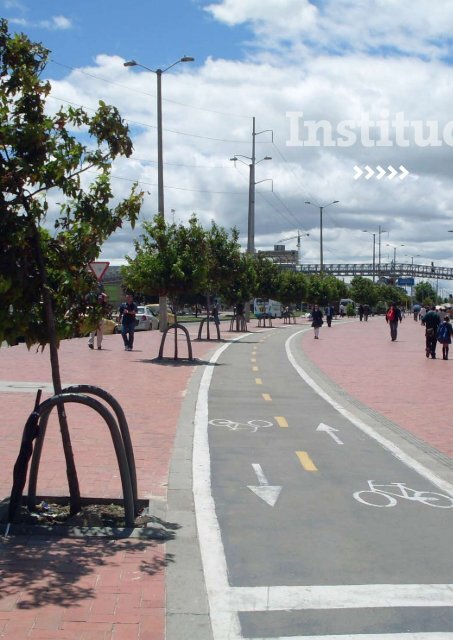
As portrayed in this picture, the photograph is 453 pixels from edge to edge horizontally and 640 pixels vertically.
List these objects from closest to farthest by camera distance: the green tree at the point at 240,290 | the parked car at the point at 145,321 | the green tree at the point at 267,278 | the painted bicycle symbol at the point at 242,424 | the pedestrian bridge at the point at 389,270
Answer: the painted bicycle symbol at the point at 242,424
the green tree at the point at 240,290
the parked car at the point at 145,321
the green tree at the point at 267,278
the pedestrian bridge at the point at 389,270

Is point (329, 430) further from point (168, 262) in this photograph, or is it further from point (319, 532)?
point (168, 262)

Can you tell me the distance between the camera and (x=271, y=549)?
6.32m

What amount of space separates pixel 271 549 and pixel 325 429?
5.83 meters

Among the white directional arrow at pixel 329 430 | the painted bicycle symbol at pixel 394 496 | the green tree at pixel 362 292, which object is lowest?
the white directional arrow at pixel 329 430

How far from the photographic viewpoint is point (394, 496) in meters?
8.08

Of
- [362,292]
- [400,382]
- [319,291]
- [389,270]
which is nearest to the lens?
[400,382]

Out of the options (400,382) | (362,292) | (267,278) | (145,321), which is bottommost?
(400,382)

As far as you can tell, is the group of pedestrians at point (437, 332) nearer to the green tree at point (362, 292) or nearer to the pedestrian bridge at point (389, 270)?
the green tree at point (362, 292)

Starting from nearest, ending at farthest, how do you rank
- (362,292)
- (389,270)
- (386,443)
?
(386,443)
(362,292)
(389,270)

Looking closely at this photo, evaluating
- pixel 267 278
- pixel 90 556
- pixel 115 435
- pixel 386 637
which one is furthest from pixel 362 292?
pixel 386 637

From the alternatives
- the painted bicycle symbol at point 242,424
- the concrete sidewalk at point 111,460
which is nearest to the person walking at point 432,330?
the concrete sidewalk at point 111,460

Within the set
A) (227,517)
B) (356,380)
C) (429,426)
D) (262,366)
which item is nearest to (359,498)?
(227,517)

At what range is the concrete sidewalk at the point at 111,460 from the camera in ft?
16.1

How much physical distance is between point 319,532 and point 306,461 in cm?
284
